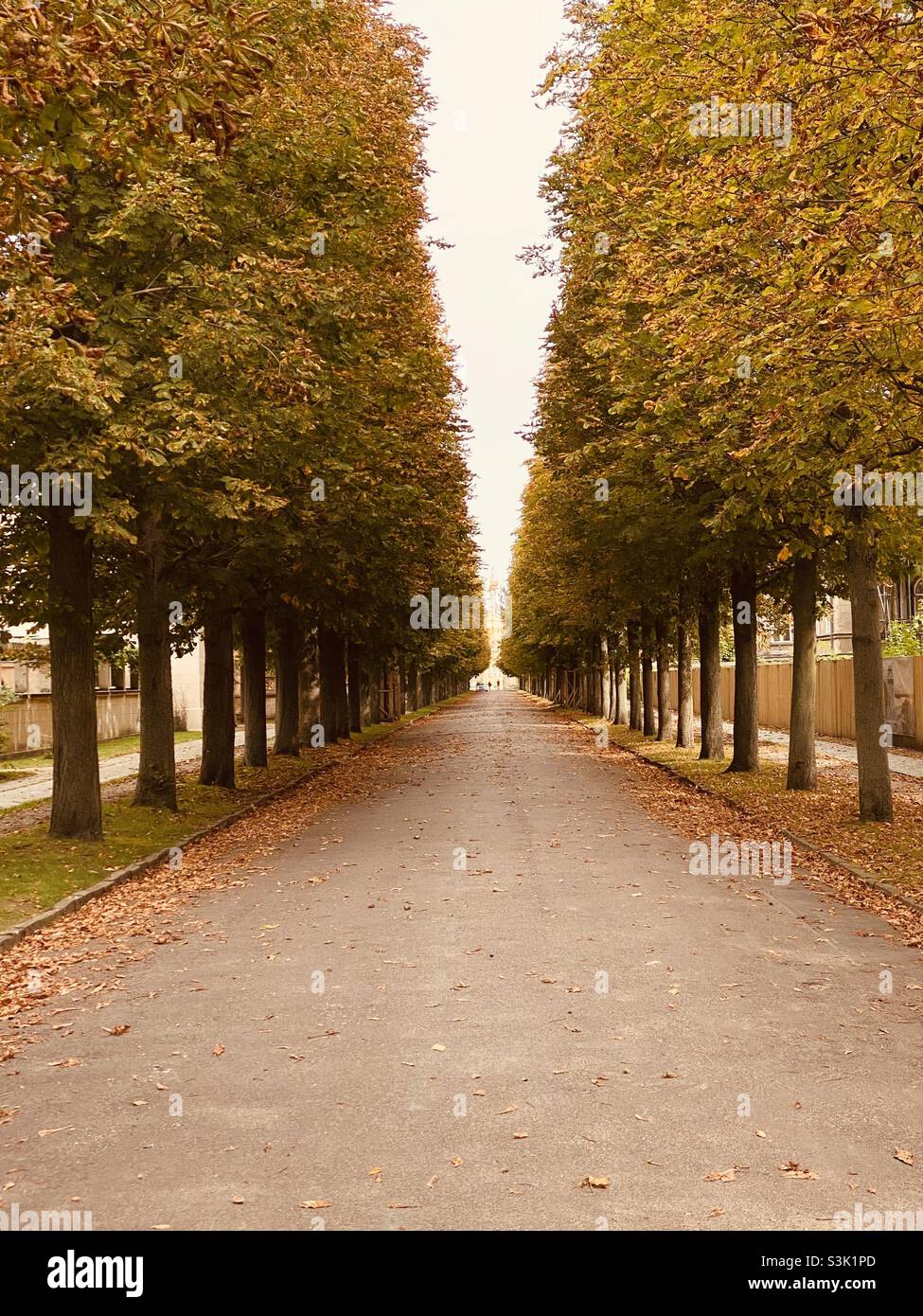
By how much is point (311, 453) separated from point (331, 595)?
9937 mm

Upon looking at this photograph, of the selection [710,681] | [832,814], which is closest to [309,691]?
[710,681]

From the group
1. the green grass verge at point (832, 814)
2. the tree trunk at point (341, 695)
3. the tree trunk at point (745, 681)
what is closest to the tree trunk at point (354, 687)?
the tree trunk at point (341, 695)

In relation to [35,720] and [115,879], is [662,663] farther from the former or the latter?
[115,879]

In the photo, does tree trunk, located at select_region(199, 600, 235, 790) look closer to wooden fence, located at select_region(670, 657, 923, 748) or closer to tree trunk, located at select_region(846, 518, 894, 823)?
tree trunk, located at select_region(846, 518, 894, 823)

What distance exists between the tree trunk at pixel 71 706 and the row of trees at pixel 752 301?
23.7ft

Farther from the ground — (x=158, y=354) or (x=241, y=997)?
(x=158, y=354)

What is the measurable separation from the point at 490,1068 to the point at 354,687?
3751 cm

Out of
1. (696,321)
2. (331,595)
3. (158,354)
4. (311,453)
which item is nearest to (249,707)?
(331,595)

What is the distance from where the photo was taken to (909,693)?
2959 centimetres

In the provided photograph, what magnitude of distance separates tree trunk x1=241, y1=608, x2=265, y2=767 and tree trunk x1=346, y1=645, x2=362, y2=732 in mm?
14419

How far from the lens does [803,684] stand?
20.1 meters

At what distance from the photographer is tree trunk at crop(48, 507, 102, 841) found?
586 inches

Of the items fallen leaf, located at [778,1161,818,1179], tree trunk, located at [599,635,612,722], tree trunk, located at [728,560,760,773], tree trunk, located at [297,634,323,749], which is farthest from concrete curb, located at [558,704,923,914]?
tree trunk, located at [599,635,612,722]

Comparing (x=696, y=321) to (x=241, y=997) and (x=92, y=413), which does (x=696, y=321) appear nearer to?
(x=92, y=413)
